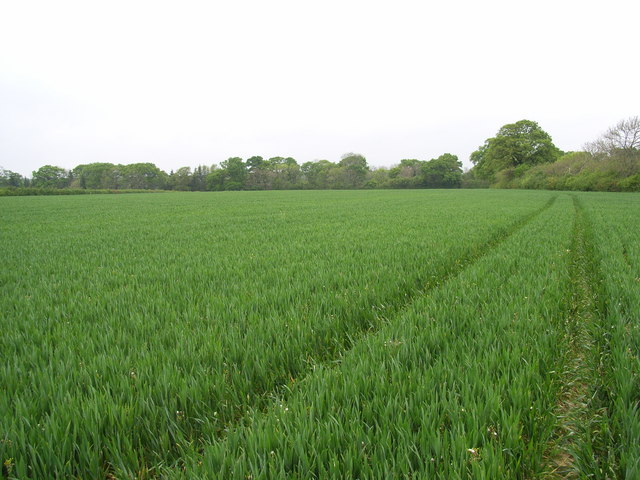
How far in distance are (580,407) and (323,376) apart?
1613 mm

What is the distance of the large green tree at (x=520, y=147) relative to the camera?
6888 centimetres

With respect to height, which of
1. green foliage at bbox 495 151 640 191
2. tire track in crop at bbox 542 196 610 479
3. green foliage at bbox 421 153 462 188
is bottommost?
tire track in crop at bbox 542 196 610 479

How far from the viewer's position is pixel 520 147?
2749 inches

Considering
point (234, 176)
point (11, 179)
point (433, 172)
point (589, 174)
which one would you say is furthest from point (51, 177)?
point (589, 174)

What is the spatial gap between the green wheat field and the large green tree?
79.1 metres

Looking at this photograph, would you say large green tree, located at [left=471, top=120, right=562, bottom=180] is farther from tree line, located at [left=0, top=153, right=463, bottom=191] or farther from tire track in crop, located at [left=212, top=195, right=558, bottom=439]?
tire track in crop, located at [left=212, top=195, right=558, bottom=439]

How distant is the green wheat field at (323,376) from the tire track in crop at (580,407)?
0.5 inches

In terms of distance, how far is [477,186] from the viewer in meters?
85.2

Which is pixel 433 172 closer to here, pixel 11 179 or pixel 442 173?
pixel 442 173

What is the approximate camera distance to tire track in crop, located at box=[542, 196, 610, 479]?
1.47 meters

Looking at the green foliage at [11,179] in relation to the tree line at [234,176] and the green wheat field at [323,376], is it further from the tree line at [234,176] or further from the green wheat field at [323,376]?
the green wheat field at [323,376]

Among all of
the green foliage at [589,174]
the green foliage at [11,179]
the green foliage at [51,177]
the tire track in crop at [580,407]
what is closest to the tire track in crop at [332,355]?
the tire track in crop at [580,407]

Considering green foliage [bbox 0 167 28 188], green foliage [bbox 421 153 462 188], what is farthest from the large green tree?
green foliage [bbox 0 167 28 188]

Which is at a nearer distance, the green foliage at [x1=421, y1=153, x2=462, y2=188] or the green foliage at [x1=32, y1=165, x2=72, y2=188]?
the green foliage at [x1=421, y1=153, x2=462, y2=188]
